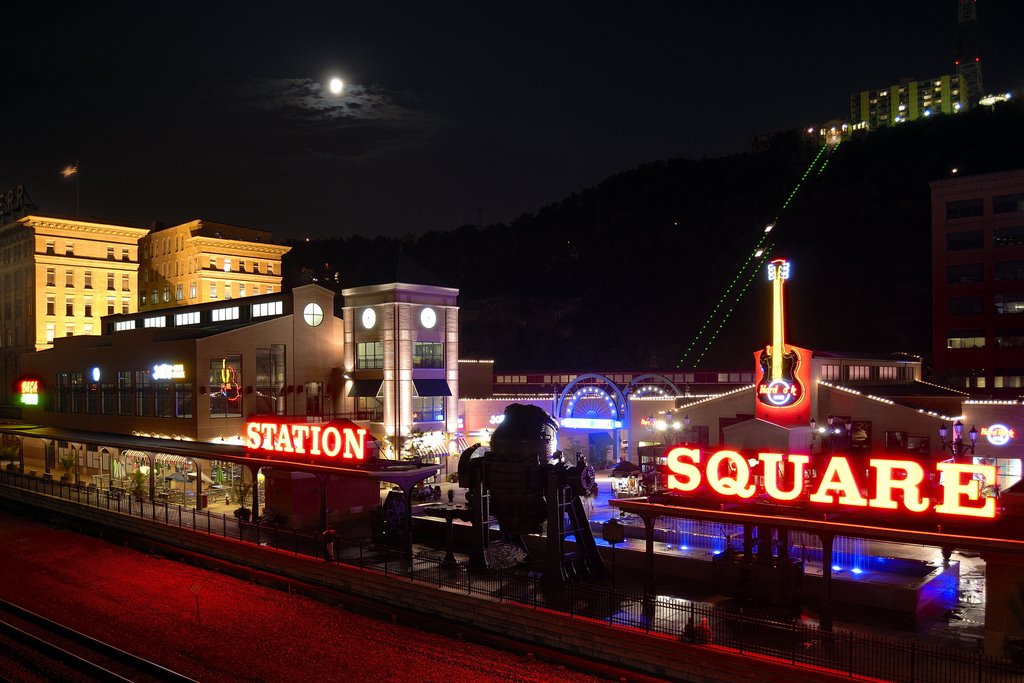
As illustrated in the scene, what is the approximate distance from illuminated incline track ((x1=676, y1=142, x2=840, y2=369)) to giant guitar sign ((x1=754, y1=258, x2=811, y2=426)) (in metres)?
68.5

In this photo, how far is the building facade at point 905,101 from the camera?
16888cm

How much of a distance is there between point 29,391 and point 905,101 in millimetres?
184670

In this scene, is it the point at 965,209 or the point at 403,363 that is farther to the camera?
the point at 965,209

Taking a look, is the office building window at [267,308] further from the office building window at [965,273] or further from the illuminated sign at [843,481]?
the office building window at [965,273]

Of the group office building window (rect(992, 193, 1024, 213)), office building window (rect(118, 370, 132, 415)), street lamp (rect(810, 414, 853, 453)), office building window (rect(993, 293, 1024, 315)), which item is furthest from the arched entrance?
office building window (rect(992, 193, 1024, 213))

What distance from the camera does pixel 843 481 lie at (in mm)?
20438

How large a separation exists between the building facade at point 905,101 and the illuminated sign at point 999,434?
131949 millimetres

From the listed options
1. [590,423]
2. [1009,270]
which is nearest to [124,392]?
[590,423]

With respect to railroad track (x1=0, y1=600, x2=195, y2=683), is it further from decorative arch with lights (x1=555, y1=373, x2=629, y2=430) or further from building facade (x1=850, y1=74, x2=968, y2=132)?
building facade (x1=850, y1=74, x2=968, y2=132)

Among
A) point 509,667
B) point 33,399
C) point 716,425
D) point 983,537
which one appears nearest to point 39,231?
point 33,399

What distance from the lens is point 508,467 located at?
27.5 m

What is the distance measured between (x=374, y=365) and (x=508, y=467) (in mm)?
31802

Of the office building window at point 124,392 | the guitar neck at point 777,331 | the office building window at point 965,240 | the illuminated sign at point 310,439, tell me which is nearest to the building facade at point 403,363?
the illuminated sign at point 310,439

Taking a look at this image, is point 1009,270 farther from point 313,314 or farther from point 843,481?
point 843,481
